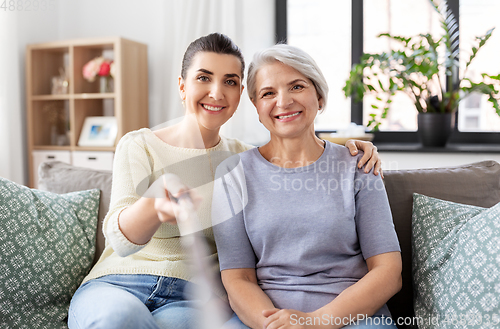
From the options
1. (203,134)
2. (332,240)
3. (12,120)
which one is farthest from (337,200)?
(12,120)

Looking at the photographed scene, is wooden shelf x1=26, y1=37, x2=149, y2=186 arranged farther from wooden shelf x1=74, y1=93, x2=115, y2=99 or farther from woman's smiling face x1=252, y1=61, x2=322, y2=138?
woman's smiling face x1=252, y1=61, x2=322, y2=138

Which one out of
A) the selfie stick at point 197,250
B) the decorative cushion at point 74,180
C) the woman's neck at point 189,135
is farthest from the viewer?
the decorative cushion at point 74,180

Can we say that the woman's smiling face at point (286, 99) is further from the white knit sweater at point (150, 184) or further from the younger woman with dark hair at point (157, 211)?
the white knit sweater at point (150, 184)

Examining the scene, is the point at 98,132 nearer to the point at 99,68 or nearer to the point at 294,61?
the point at 99,68

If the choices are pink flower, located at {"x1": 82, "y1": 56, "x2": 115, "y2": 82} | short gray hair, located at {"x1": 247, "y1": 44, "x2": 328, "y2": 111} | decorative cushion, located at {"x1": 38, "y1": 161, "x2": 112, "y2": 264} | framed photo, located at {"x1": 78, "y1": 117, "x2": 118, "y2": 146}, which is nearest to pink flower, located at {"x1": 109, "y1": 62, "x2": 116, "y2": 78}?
pink flower, located at {"x1": 82, "y1": 56, "x2": 115, "y2": 82}

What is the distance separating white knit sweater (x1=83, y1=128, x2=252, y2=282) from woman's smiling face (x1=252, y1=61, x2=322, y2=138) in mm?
238

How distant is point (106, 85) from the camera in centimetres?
326

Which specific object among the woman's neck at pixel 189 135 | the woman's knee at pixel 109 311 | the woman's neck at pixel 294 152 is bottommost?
the woman's knee at pixel 109 311

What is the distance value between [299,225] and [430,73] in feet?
5.90

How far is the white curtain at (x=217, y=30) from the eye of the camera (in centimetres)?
304

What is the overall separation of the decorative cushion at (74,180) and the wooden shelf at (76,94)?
1437mm

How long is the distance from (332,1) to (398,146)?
1235 mm

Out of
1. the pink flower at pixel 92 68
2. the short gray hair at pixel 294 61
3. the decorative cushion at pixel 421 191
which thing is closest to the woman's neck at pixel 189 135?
the short gray hair at pixel 294 61

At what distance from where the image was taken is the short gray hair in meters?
1.30
